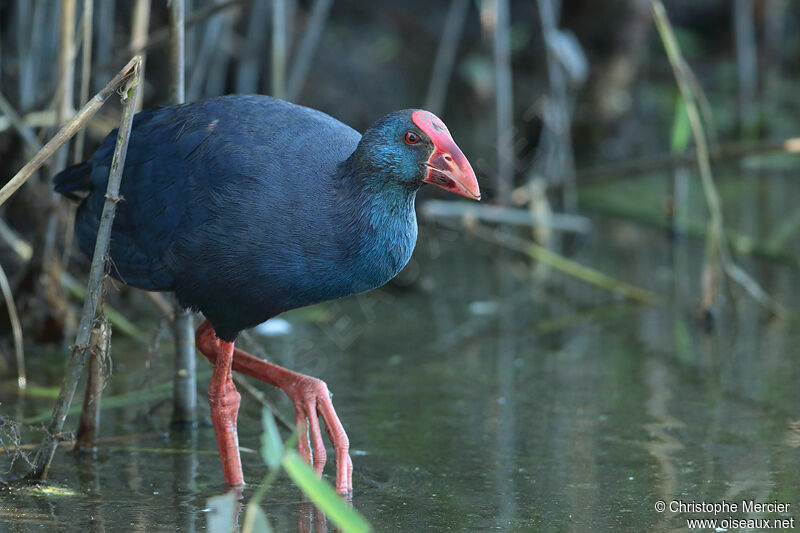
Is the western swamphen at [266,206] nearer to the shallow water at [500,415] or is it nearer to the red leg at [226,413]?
the red leg at [226,413]

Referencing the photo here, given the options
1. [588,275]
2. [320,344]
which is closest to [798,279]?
[588,275]

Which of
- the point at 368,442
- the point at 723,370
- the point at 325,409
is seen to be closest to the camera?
the point at 325,409

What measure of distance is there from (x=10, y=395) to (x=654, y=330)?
2.59 meters

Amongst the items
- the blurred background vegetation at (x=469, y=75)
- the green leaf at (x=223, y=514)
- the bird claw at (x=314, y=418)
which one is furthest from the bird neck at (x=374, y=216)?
the green leaf at (x=223, y=514)

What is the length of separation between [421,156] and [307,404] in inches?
32.7

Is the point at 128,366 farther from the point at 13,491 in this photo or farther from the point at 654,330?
the point at 654,330

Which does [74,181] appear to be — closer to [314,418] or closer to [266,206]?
[266,206]

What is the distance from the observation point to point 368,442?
3322 mm

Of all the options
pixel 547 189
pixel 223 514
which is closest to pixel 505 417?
pixel 223 514

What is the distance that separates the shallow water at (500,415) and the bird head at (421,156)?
84 cm

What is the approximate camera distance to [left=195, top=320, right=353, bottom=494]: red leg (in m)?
2.93

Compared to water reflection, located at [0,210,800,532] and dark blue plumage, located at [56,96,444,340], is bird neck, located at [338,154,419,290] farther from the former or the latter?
water reflection, located at [0,210,800,532]

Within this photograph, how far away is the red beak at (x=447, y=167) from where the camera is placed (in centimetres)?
276

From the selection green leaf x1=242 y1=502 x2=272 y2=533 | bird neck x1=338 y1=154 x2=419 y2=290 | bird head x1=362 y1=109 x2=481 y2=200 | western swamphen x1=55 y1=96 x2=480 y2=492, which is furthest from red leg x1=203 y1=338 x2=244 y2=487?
green leaf x1=242 y1=502 x2=272 y2=533
